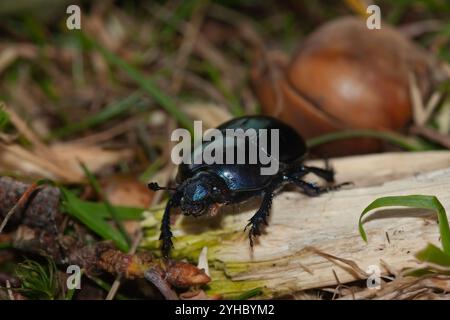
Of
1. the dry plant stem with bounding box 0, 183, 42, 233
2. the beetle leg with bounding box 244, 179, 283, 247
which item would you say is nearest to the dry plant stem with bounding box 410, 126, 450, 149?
the beetle leg with bounding box 244, 179, 283, 247

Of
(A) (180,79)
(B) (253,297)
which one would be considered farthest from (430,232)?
(A) (180,79)

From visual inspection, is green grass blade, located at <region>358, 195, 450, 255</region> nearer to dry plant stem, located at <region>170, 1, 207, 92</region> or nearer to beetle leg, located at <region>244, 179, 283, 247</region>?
beetle leg, located at <region>244, 179, 283, 247</region>

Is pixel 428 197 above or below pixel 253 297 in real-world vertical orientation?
above

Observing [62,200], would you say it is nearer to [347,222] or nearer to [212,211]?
[212,211]

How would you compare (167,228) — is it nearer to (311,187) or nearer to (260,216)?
(260,216)

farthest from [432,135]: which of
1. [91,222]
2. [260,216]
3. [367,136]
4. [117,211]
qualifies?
[91,222]

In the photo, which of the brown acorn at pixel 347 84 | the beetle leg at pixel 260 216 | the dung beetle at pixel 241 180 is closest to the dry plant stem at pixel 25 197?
the dung beetle at pixel 241 180

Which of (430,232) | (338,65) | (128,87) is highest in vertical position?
(128,87)
